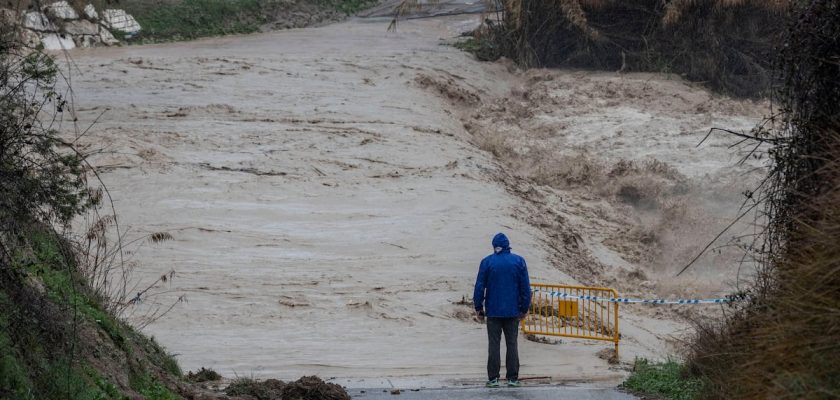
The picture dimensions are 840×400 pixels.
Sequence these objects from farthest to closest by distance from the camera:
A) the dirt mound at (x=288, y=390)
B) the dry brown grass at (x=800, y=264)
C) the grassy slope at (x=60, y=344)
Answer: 1. the dirt mound at (x=288, y=390)
2. the grassy slope at (x=60, y=344)
3. the dry brown grass at (x=800, y=264)

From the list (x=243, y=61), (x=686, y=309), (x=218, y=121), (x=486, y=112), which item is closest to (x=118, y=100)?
(x=218, y=121)

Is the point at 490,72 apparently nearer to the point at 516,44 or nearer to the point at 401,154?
the point at 516,44

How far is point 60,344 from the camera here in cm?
837

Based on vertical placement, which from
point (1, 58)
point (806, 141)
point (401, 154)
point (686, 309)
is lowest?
point (686, 309)

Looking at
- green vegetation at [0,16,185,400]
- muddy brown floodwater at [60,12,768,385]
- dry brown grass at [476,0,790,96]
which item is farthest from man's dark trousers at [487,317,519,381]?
dry brown grass at [476,0,790,96]

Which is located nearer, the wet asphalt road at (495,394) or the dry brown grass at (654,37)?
the wet asphalt road at (495,394)

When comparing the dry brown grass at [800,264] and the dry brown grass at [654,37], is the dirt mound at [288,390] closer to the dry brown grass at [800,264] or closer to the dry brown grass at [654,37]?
the dry brown grass at [800,264]

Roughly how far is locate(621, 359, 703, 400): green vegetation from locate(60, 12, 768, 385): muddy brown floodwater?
147cm

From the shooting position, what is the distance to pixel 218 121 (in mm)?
28641

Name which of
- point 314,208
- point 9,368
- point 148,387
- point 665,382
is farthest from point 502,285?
point 314,208

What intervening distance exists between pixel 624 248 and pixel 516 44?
1551 cm

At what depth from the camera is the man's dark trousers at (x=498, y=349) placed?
13.2 metres

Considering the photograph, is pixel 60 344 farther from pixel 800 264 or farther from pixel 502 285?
pixel 502 285

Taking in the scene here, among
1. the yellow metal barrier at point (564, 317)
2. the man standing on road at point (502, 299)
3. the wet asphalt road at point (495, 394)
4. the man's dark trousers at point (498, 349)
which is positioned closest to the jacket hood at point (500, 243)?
the man standing on road at point (502, 299)
